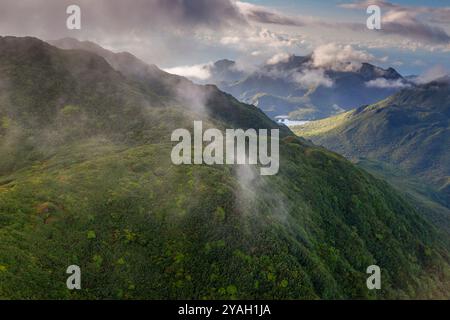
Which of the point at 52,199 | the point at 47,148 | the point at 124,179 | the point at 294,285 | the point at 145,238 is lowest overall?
the point at 294,285

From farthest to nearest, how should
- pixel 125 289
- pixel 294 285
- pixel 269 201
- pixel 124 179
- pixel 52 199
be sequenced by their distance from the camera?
pixel 269 201 < pixel 124 179 < pixel 52 199 < pixel 294 285 < pixel 125 289

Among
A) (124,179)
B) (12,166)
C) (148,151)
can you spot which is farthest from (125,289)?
(12,166)

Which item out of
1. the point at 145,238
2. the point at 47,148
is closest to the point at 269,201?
the point at 145,238

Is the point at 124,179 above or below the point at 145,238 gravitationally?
above

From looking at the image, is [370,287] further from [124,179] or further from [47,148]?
[47,148]
